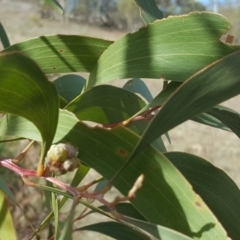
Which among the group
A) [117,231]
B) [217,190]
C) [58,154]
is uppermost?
[58,154]

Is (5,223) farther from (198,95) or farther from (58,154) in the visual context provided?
(198,95)

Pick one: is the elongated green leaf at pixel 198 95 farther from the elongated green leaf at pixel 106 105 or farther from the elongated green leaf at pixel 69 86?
the elongated green leaf at pixel 69 86

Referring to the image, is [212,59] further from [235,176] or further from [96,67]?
[235,176]

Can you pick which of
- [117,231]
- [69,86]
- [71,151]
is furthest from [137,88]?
[71,151]

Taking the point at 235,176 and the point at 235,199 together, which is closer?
the point at 235,199

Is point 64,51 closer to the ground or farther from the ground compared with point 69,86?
farther from the ground

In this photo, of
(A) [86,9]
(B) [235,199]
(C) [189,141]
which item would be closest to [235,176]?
(C) [189,141]

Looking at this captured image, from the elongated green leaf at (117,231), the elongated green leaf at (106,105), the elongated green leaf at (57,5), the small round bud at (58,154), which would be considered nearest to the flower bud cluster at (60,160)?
the small round bud at (58,154)
